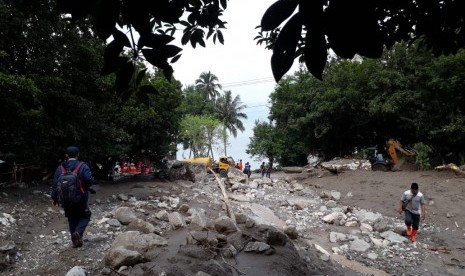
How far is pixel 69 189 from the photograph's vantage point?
16.9ft

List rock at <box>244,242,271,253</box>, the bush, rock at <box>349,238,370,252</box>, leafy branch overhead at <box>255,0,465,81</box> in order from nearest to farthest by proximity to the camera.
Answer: leafy branch overhead at <box>255,0,465,81</box> → rock at <box>244,242,271,253</box> → rock at <box>349,238,370,252</box> → the bush

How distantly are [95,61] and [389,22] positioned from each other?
27.4ft

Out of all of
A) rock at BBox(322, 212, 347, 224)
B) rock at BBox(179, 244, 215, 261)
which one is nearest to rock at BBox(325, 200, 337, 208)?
rock at BBox(322, 212, 347, 224)

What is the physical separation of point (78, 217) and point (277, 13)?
537 centimetres

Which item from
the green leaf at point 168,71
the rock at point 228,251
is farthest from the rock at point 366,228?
the green leaf at point 168,71

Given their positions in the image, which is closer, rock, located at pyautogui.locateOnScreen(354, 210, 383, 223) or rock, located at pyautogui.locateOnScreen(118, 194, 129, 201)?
rock, located at pyautogui.locateOnScreen(118, 194, 129, 201)

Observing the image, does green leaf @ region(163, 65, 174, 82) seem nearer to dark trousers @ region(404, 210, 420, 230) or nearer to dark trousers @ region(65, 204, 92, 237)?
dark trousers @ region(65, 204, 92, 237)

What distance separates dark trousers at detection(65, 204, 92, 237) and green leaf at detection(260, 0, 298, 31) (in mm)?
5152

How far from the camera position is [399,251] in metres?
8.59

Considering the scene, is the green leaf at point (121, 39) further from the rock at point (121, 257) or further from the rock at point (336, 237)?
the rock at point (336, 237)

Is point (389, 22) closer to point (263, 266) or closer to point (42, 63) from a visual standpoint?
point (263, 266)

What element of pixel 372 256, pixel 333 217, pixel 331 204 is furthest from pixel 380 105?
pixel 372 256

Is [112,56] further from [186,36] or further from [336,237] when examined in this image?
[336,237]

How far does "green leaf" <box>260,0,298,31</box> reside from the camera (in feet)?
3.39
